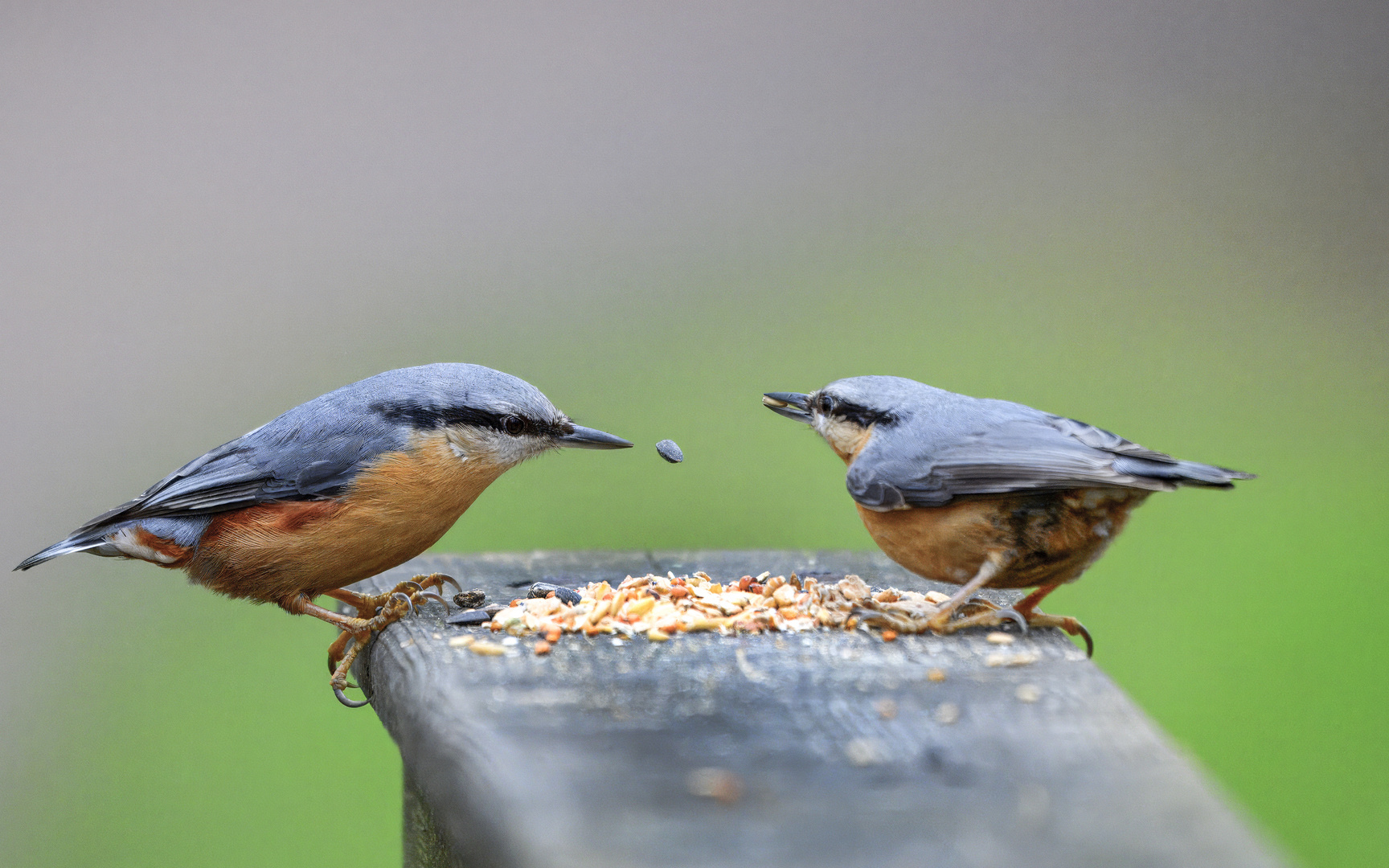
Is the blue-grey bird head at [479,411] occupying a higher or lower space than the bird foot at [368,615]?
higher

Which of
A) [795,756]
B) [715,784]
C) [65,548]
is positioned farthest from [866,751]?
[65,548]

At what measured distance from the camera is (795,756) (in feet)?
6.07

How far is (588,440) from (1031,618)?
131cm

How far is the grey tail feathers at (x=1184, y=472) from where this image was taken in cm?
256

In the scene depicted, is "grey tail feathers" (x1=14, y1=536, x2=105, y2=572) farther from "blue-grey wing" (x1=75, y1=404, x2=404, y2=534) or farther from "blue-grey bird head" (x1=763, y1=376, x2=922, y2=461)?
"blue-grey bird head" (x1=763, y1=376, x2=922, y2=461)

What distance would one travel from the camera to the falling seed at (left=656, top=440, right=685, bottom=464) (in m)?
3.31

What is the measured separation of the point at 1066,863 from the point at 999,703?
601mm

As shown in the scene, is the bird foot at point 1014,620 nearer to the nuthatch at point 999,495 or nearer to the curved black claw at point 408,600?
the nuthatch at point 999,495

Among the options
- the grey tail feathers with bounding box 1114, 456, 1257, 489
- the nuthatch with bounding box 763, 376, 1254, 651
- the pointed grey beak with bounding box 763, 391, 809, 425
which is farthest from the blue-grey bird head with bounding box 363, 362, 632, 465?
the grey tail feathers with bounding box 1114, 456, 1257, 489

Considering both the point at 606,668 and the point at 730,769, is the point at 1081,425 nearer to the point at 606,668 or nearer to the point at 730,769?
the point at 606,668

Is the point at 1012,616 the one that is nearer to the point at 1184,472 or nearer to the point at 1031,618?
the point at 1031,618

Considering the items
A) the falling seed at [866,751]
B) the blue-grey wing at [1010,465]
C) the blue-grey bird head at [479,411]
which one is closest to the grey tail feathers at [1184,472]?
the blue-grey wing at [1010,465]

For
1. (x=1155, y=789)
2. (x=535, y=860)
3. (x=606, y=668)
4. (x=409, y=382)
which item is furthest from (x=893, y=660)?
(x=409, y=382)

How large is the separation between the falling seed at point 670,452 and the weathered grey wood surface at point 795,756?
2.60 ft
